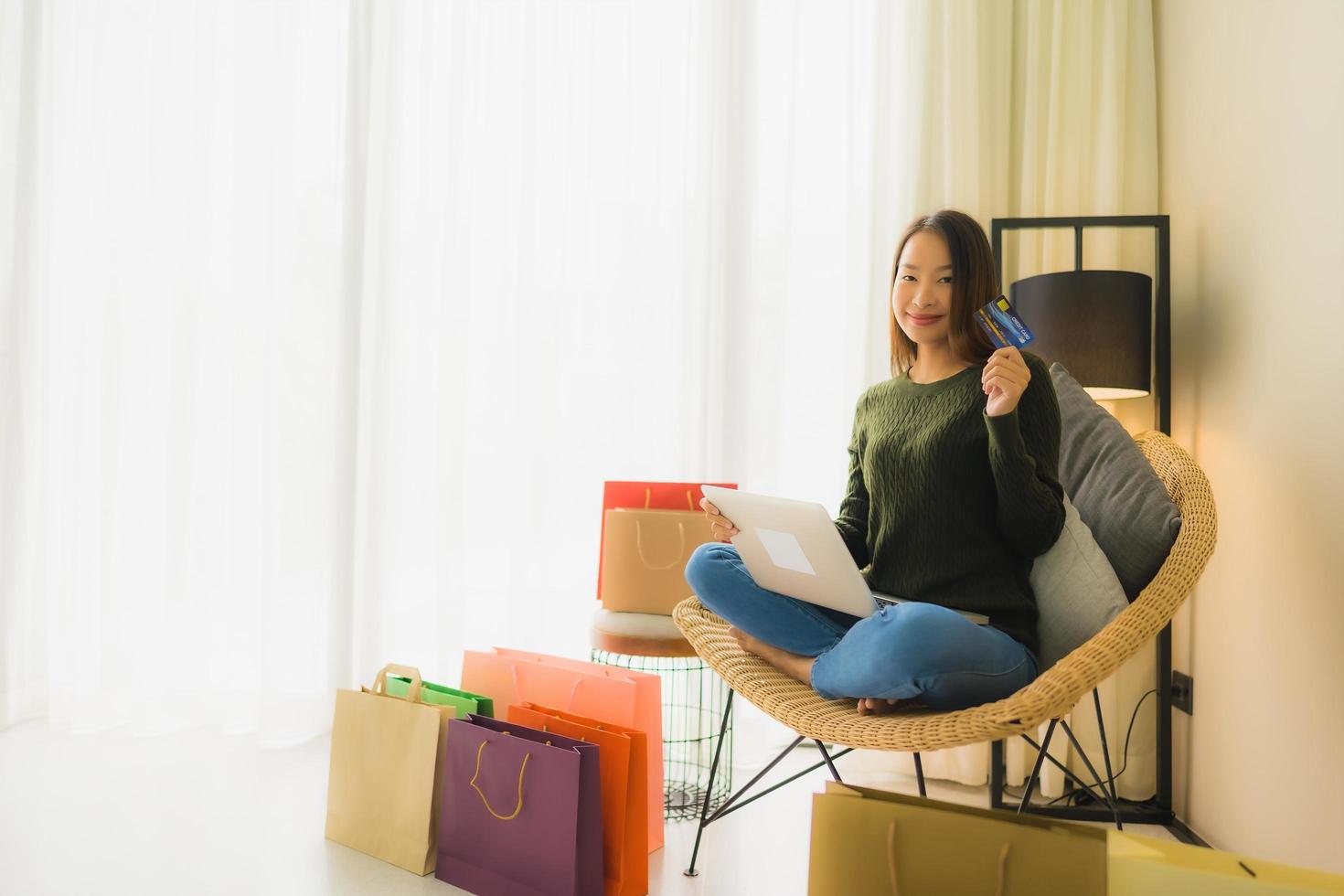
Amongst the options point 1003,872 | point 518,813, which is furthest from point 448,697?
point 1003,872

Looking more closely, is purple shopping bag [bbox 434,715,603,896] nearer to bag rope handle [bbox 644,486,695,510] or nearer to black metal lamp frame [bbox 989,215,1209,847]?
bag rope handle [bbox 644,486,695,510]

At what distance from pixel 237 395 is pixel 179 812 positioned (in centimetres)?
110

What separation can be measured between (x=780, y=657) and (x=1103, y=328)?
3.21 ft

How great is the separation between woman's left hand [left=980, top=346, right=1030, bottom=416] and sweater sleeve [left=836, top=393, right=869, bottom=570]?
1.25 ft

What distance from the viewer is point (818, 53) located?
7.22 feet

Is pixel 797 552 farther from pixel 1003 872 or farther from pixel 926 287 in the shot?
pixel 926 287

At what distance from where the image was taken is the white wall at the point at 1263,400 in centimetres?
133

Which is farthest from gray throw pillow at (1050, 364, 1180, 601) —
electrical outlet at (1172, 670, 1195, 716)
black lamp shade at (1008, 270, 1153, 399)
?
electrical outlet at (1172, 670, 1195, 716)

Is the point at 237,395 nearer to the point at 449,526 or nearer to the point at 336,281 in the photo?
the point at 336,281

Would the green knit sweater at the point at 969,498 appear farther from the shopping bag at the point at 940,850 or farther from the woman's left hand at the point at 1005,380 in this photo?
the shopping bag at the point at 940,850

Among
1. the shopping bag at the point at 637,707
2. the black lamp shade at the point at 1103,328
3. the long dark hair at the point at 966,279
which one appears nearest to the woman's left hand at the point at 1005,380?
the long dark hair at the point at 966,279

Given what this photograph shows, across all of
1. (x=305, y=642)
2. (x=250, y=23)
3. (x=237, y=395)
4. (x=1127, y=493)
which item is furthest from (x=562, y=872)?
(x=250, y=23)

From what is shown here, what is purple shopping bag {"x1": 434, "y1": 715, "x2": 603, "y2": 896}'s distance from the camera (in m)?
1.32

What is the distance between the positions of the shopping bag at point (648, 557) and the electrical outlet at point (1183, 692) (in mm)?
1109
